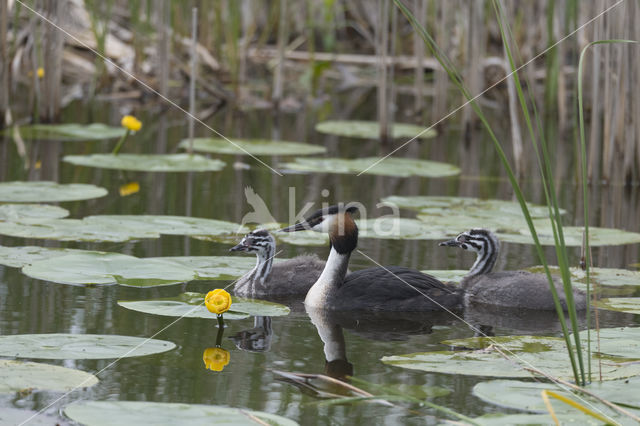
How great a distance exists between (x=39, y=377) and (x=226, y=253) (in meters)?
2.62

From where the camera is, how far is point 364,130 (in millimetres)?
11727

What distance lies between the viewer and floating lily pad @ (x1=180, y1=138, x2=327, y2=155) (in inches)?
397

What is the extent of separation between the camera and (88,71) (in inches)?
572

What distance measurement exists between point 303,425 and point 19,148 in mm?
7005

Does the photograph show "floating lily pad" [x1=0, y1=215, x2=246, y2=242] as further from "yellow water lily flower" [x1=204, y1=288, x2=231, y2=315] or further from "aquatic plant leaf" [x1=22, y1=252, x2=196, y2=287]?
"yellow water lily flower" [x1=204, y1=288, x2=231, y2=315]

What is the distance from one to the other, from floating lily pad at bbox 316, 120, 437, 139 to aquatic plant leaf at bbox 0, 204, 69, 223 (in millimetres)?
5100

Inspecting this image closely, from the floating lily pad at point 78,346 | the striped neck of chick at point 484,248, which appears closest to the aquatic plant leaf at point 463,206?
the striped neck of chick at point 484,248

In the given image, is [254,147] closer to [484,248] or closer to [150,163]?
[150,163]

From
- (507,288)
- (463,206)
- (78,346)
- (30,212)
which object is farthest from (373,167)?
(78,346)

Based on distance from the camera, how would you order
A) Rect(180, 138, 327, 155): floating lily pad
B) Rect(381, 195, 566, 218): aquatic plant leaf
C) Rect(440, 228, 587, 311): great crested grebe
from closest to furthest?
Rect(440, 228, 587, 311): great crested grebe → Rect(381, 195, 566, 218): aquatic plant leaf → Rect(180, 138, 327, 155): floating lily pad

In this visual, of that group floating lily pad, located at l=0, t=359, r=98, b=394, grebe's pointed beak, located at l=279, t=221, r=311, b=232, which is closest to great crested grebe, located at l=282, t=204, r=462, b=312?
grebe's pointed beak, located at l=279, t=221, r=311, b=232

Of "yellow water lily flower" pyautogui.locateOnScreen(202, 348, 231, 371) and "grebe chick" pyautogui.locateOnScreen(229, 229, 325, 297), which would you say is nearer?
"yellow water lily flower" pyautogui.locateOnScreen(202, 348, 231, 371)

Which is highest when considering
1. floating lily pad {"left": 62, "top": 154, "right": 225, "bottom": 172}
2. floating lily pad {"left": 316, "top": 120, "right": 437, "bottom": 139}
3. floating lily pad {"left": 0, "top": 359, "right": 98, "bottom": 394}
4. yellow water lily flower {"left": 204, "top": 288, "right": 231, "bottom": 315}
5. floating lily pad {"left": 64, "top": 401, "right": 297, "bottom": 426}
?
floating lily pad {"left": 316, "top": 120, "right": 437, "bottom": 139}

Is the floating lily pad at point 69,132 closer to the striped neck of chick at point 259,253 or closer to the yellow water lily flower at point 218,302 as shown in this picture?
the striped neck of chick at point 259,253
